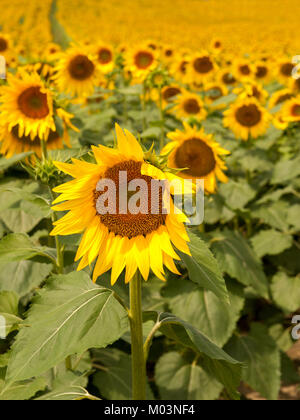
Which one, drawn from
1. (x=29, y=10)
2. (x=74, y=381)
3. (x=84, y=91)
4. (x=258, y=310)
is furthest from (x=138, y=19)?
(x=74, y=381)

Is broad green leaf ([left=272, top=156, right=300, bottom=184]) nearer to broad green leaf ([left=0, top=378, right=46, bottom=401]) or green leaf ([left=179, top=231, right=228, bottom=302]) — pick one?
green leaf ([left=179, top=231, right=228, bottom=302])

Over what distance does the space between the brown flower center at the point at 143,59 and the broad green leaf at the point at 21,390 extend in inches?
139

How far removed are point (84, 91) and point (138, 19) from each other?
16546mm

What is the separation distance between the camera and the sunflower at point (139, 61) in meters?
4.50

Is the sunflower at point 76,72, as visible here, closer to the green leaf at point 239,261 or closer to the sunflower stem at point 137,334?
the green leaf at point 239,261

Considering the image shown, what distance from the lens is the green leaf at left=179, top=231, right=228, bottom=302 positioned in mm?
1308

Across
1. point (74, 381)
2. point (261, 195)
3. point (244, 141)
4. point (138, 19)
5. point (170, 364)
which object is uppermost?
point (138, 19)

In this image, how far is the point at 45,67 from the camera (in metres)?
3.57

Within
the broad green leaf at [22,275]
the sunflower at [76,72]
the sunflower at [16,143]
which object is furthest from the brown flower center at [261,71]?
the broad green leaf at [22,275]

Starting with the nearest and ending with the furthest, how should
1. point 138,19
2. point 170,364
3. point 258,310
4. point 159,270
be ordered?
point 159,270 → point 170,364 → point 258,310 → point 138,19

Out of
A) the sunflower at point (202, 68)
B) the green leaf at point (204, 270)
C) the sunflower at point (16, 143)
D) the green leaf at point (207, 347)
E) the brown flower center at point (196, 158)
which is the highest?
the sunflower at point (202, 68)

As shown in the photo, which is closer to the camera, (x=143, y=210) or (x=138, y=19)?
(x=143, y=210)
